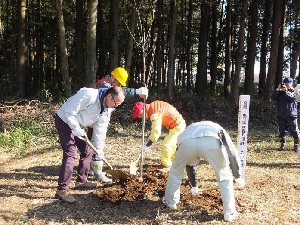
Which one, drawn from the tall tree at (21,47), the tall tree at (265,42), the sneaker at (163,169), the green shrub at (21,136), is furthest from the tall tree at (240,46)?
the tall tree at (21,47)

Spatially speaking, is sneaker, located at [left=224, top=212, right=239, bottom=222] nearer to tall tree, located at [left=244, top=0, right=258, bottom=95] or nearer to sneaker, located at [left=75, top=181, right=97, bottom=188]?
sneaker, located at [left=75, top=181, right=97, bottom=188]

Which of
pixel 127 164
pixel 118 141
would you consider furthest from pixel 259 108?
pixel 127 164

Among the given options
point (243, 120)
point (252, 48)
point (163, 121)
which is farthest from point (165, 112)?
point (252, 48)

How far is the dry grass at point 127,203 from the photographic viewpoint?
4348mm

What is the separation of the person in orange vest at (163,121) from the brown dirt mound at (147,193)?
2.06ft

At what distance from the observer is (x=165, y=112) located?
5.83 m

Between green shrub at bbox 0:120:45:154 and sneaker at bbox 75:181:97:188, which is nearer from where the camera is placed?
sneaker at bbox 75:181:97:188

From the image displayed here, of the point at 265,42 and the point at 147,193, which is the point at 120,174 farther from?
the point at 265,42

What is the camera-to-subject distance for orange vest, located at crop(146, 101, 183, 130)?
5766mm

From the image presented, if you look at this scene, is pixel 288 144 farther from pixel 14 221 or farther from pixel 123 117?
pixel 14 221

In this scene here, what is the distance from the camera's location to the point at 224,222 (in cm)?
415

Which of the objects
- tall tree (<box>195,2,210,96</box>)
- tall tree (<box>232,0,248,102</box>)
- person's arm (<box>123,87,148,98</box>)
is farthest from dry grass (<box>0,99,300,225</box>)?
tall tree (<box>195,2,210,96</box>)

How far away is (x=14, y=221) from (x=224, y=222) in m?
2.49

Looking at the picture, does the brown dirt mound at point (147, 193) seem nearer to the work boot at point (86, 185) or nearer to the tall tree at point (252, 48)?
the work boot at point (86, 185)
